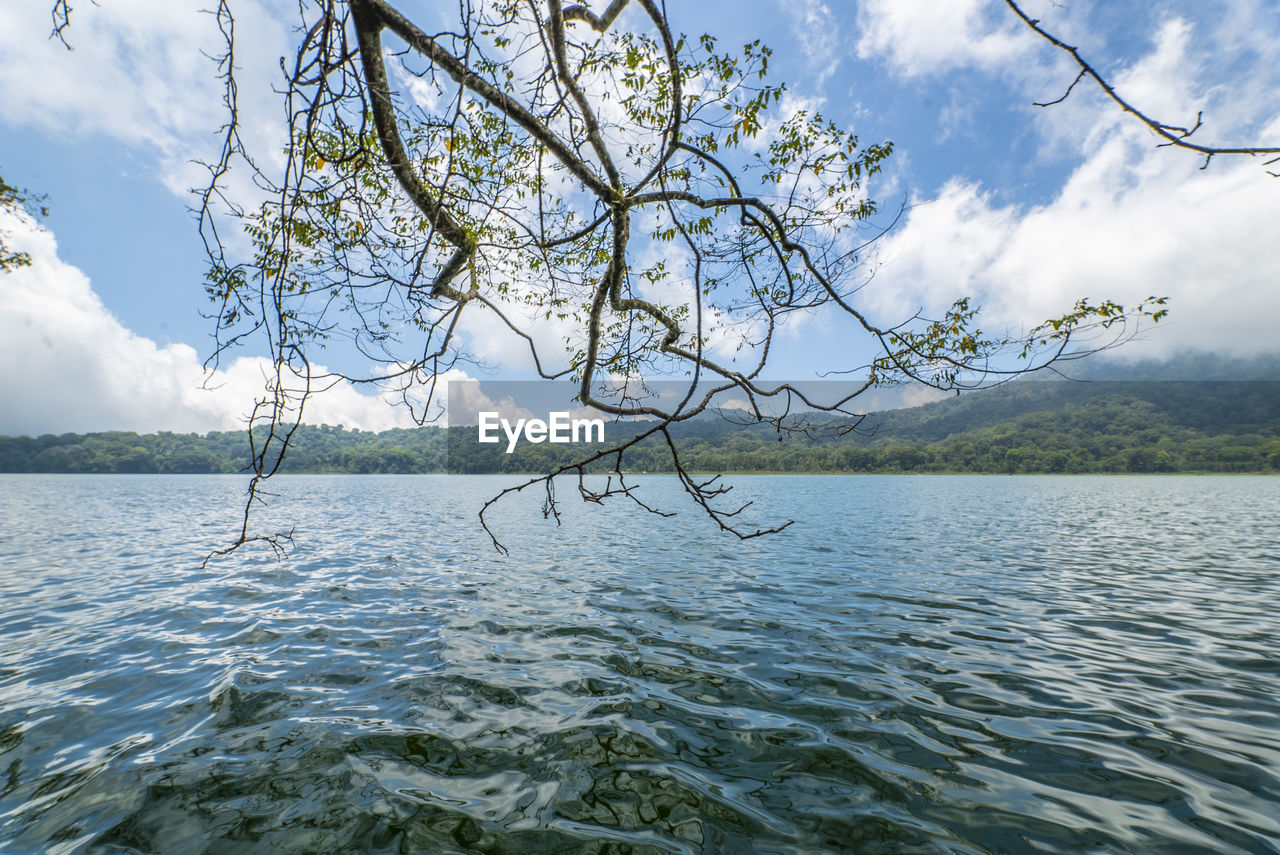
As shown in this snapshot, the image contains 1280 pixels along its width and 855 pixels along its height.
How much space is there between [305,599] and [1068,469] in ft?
430

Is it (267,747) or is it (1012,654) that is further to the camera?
(1012,654)

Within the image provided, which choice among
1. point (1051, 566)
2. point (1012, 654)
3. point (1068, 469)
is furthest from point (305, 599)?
point (1068, 469)

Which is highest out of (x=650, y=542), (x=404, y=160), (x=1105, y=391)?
(x=1105, y=391)

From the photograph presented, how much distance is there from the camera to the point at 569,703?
5.71 metres

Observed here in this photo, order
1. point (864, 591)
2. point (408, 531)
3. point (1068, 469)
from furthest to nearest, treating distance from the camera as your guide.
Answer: point (1068, 469) < point (408, 531) < point (864, 591)

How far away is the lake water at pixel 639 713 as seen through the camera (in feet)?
12.2

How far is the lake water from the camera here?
3.72 m

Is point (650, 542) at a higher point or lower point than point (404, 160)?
lower

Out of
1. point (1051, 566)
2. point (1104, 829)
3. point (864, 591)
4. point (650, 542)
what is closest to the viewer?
point (1104, 829)

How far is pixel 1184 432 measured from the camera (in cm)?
10394

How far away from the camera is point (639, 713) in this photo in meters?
5.46

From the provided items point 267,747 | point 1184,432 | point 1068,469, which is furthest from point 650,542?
point 1184,432

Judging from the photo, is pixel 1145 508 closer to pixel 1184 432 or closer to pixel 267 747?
pixel 267 747

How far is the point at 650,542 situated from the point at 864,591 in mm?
9674
